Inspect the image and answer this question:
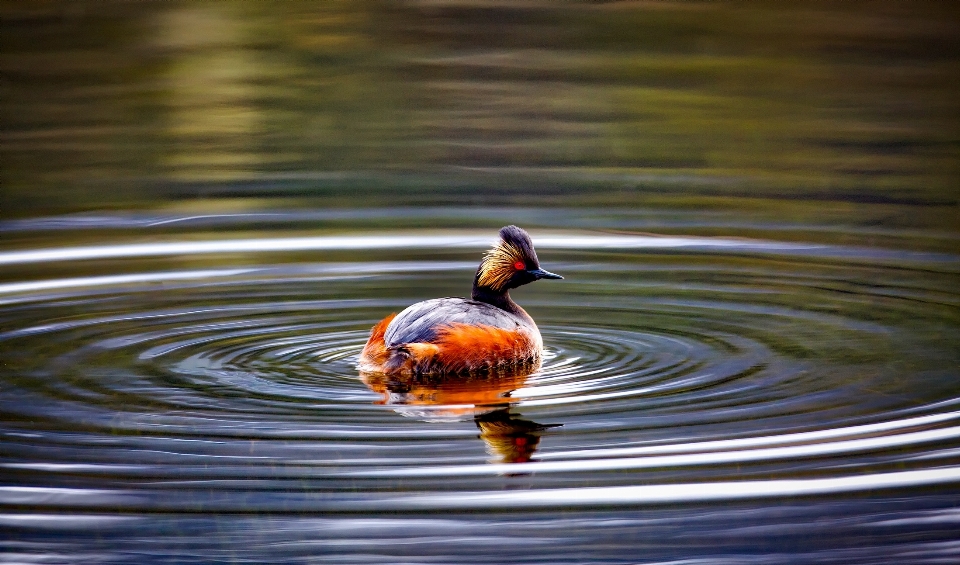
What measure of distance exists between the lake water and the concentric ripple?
26 millimetres

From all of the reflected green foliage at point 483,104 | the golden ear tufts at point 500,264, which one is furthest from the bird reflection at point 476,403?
the reflected green foliage at point 483,104

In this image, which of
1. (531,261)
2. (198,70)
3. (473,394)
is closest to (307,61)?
(198,70)

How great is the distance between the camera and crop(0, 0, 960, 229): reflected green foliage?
14391 millimetres

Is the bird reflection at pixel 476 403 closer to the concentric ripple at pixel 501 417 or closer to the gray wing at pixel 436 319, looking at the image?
the concentric ripple at pixel 501 417

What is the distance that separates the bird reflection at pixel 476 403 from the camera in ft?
23.3

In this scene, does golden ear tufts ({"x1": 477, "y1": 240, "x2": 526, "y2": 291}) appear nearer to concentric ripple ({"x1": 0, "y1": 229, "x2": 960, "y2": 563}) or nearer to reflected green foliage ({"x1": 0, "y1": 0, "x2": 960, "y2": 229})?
concentric ripple ({"x1": 0, "y1": 229, "x2": 960, "y2": 563})

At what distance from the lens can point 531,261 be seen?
921 cm

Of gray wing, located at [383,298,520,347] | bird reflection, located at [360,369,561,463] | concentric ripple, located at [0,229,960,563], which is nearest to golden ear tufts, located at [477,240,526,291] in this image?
gray wing, located at [383,298,520,347]

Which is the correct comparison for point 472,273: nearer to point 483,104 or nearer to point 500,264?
point 500,264

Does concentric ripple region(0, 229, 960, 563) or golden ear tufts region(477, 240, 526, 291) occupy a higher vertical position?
golden ear tufts region(477, 240, 526, 291)

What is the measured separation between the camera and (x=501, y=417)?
7559mm

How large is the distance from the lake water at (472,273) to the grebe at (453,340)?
15 centimetres

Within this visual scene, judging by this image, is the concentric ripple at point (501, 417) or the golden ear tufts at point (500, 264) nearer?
the concentric ripple at point (501, 417)

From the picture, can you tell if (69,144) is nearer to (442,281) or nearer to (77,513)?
(442,281)
